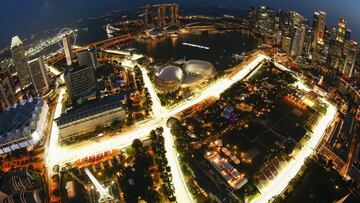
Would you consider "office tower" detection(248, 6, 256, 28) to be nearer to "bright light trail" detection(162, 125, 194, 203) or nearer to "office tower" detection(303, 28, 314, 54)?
"office tower" detection(303, 28, 314, 54)

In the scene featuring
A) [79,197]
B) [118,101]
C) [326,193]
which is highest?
[118,101]

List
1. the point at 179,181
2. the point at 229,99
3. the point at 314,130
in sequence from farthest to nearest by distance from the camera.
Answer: the point at 229,99, the point at 314,130, the point at 179,181

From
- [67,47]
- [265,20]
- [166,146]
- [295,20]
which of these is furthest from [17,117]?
[265,20]

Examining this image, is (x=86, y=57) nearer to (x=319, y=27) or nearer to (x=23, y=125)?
(x=23, y=125)

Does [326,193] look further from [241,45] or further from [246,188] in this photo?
[241,45]

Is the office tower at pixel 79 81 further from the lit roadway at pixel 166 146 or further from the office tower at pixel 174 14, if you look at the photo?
the office tower at pixel 174 14

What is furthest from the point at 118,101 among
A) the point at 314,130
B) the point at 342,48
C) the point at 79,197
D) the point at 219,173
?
the point at 342,48

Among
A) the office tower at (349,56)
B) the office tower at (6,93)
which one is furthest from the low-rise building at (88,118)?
the office tower at (349,56)
